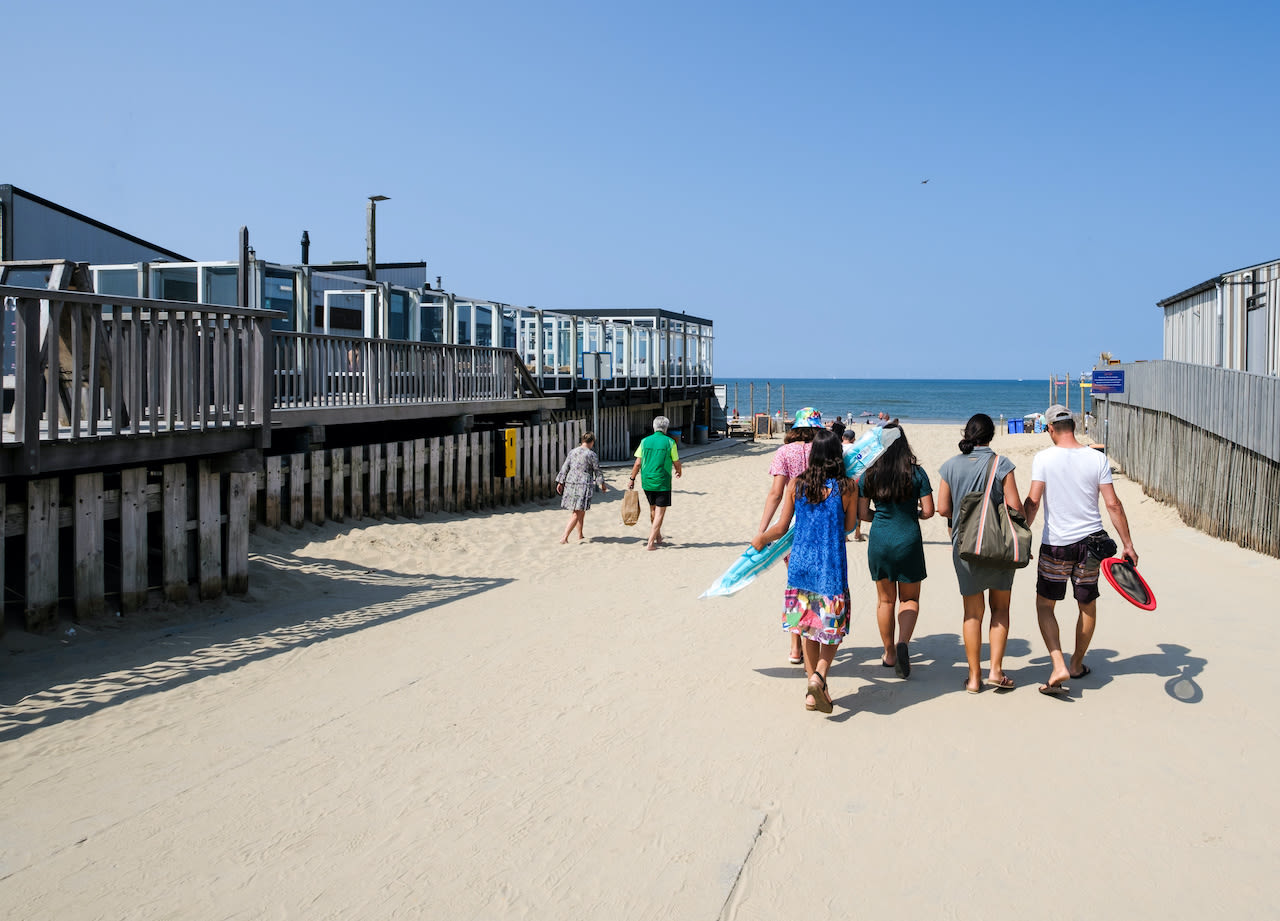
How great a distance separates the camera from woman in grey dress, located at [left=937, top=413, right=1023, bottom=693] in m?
6.06

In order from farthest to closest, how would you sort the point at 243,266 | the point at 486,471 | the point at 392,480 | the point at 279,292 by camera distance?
the point at 279,292 → the point at 486,471 → the point at 392,480 → the point at 243,266

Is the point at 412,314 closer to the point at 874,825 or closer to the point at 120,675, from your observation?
the point at 120,675

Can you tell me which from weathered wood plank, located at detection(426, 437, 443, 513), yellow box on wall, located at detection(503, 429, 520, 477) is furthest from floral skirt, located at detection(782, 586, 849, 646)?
yellow box on wall, located at detection(503, 429, 520, 477)

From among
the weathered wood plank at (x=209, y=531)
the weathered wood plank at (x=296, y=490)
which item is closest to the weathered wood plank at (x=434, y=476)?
the weathered wood plank at (x=296, y=490)

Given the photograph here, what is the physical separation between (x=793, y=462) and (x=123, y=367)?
5706 mm

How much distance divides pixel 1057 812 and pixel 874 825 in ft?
2.65

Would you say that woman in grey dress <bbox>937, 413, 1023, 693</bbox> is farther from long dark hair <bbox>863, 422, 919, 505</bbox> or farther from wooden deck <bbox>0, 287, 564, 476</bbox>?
wooden deck <bbox>0, 287, 564, 476</bbox>

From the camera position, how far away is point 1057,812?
14.8 ft

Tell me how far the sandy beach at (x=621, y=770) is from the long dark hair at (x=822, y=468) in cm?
127

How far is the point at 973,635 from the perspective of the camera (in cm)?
610

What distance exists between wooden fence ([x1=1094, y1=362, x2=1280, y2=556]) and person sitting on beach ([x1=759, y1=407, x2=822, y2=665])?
7.94 meters

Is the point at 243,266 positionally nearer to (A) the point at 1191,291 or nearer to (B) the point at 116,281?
(B) the point at 116,281

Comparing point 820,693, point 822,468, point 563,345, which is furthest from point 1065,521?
point 563,345

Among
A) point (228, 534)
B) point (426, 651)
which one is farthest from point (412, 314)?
point (426, 651)
